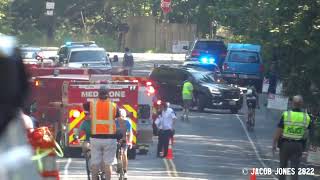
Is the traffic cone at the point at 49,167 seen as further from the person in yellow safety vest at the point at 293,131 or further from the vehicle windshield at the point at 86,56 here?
the vehicle windshield at the point at 86,56

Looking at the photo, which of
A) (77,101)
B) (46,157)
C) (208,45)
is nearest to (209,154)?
(77,101)

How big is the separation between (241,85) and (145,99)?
20791mm

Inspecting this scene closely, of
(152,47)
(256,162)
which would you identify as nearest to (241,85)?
(256,162)

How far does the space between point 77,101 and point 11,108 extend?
60.0ft

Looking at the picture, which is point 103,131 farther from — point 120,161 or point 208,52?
point 208,52

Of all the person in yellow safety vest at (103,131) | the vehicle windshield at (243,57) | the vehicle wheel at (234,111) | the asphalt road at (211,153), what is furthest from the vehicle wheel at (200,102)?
the person in yellow safety vest at (103,131)

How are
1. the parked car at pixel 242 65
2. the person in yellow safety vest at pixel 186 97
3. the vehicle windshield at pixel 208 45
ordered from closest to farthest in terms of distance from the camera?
1. the person in yellow safety vest at pixel 186 97
2. the parked car at pixel 242 65
3. the vehicle windshield at pixel 208 45

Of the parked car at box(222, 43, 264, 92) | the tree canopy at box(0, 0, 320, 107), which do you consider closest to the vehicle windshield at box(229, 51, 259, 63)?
the parked car at box(222, 43, 264, 92)

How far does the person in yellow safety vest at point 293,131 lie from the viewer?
1401cm

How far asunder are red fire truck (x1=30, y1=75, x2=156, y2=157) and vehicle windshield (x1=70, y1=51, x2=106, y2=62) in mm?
12809

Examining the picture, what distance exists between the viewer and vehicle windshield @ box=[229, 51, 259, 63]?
42091mm

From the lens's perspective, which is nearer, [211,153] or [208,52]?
[211,153]

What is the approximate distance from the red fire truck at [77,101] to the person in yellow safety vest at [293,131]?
21.9ft

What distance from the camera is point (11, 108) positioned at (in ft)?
6.81
